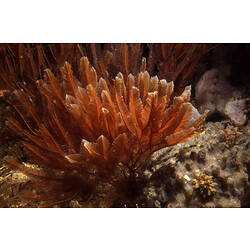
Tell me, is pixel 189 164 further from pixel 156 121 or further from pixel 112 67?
pixel 112 67

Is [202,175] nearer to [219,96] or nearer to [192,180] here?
[192,180]

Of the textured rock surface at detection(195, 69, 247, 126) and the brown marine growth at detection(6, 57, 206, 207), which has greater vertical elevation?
the textured rock surface at detection(195, 69, 247, 126)

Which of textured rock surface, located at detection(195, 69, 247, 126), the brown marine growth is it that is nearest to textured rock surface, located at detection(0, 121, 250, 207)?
the brown marine growth

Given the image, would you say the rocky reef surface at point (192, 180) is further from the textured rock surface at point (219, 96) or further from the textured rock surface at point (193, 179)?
the textured rock surface at point (219, 96)

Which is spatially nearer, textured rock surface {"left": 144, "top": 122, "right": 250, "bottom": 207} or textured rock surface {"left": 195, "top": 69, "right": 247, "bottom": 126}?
textured rock surface {"left": 144, "top": 122, "right": 250, "bottom": 207}

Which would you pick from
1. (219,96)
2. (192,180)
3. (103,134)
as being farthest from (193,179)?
(219,96)

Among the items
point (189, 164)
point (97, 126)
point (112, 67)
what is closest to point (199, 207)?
point (189, 164)

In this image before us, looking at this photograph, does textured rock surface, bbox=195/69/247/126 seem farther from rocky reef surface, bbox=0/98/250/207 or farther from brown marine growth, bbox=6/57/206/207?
brown marine growth, bbox=6/57/206/207

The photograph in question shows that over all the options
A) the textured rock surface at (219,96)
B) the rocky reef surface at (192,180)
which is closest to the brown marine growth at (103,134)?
the rocky reef surface at (192,180)
